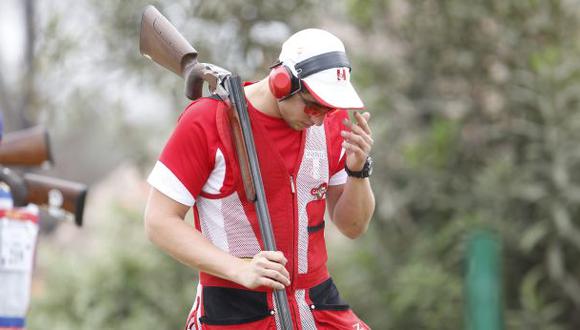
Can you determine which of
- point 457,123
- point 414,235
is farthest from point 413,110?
point 414,235

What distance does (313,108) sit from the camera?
336cm

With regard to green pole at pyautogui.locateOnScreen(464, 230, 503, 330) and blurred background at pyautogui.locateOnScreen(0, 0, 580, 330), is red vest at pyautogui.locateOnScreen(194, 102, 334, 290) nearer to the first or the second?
green pole at pyautogui.locateOnScreen(464, 230, 503, 330)

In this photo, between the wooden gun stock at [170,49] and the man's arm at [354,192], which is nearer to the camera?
the man's arm at [354,192]

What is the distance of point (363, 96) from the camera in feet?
31.6

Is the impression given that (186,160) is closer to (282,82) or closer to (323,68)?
(282,82)

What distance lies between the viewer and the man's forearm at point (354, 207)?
368 cm

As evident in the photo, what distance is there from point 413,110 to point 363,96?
724 millimetres

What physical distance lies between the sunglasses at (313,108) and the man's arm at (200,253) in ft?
1.64

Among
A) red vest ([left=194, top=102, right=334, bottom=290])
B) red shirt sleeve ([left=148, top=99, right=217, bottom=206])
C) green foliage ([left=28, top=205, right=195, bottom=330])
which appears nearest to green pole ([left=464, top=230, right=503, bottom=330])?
red vest ([left=194, top=102, right=334, bottom=290])

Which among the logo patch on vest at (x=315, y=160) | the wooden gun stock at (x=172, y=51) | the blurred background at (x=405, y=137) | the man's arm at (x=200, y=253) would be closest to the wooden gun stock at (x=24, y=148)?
the blurred background at (x=405, y=137)

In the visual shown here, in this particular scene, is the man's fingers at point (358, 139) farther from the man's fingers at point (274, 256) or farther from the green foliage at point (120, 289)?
the green foliage at point (120, 289)

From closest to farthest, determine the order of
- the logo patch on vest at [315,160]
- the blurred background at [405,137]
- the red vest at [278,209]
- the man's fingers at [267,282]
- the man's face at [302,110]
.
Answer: the man's fingers at [267,282], the man's face at [302,110], the red vest at [278,209], the logo patch on vest at [315,160], the blurred background at [405,137]

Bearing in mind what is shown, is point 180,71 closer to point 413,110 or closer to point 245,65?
point 245,65

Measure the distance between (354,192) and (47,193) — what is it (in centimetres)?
331
